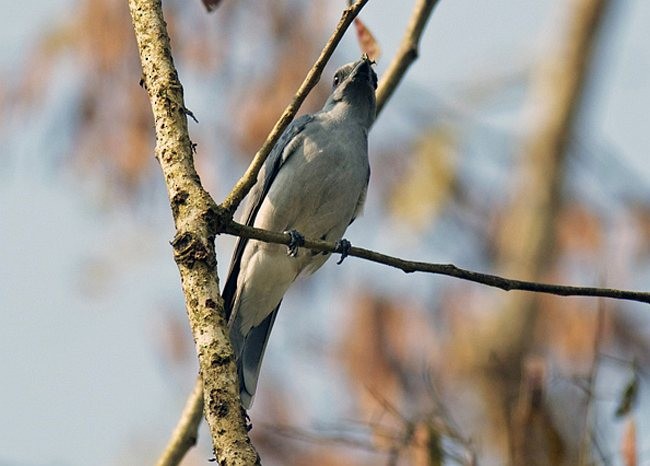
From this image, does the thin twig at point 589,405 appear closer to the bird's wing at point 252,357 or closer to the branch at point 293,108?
the branch at point 293,108

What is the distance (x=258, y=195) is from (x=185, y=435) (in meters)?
1.31

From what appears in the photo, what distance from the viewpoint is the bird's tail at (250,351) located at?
3757 millimetres

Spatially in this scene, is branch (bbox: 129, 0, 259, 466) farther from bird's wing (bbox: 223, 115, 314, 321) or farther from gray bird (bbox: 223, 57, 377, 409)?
bird's wing (bbox: 223, 115, 314, 321)

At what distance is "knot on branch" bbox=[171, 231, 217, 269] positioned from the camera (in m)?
1.93

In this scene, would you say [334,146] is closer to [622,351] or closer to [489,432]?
[489,432]

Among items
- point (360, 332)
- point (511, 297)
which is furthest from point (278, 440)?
point (511, 297)

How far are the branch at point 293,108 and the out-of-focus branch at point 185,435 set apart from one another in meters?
0.77

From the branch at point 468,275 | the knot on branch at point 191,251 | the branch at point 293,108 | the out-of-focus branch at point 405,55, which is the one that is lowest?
the knot on branch at point 191,251

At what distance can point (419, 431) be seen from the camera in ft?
11.1

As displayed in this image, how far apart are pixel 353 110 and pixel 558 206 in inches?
202

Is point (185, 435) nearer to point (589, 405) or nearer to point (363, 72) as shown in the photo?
point (589, 405)

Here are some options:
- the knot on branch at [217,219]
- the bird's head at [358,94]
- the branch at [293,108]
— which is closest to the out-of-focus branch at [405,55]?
the bird's head at [358,94]

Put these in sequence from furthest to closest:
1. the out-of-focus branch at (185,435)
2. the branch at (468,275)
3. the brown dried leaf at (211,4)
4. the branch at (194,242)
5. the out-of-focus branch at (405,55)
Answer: the out-of-focus branch at (405,55)
the brown dried leaf at (211,4)
the out-of-focus branch at (185,435)
the branch at (468,275)
the branch at (194,242)

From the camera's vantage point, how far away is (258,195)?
397 cm
